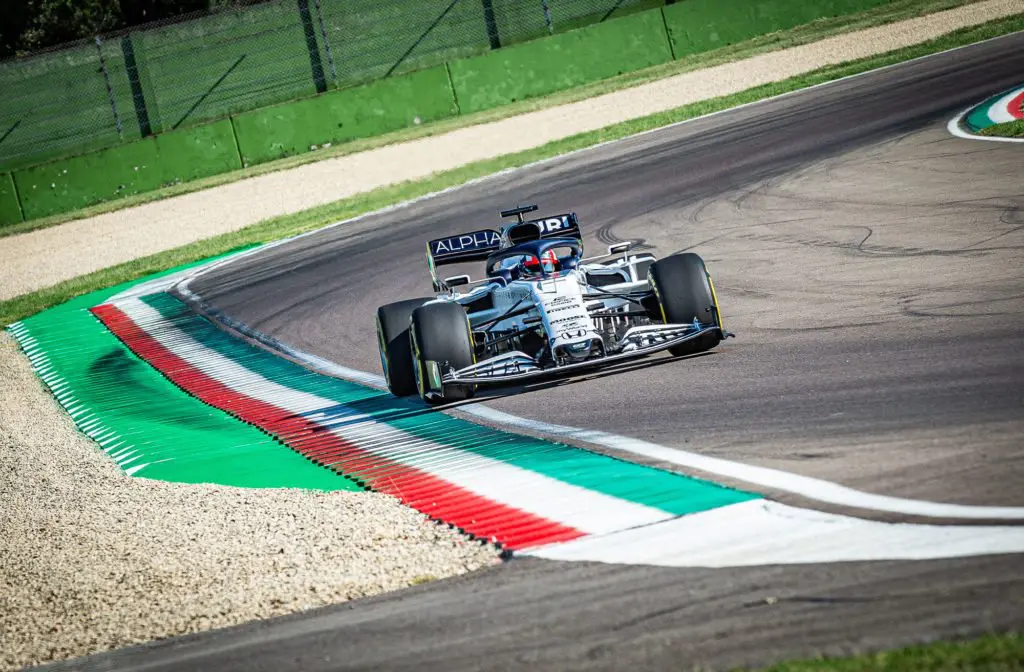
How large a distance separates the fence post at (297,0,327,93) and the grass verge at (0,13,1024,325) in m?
10.2

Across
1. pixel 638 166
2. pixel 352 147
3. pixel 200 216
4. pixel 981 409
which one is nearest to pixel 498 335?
pixel 981 409

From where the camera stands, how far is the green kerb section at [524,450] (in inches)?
220

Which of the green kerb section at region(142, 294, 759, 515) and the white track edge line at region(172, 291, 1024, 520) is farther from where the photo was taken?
the green kerb section at region(142, 294, 759, 515)

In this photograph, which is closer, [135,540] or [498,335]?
[135,540]

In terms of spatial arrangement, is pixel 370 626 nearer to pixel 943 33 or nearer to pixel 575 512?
pixel 575 512

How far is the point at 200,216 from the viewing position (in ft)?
78.0

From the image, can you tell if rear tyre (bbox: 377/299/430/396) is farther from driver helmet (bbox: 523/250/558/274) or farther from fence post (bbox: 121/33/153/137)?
fence post (bbox: 121/33/153/137)

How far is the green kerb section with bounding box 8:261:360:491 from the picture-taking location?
7.84m

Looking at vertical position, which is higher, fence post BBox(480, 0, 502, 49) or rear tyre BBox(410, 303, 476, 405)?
fence post BBox(480, 0, 502, 49)

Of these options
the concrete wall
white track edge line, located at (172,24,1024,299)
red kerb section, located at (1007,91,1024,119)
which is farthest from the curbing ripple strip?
the concrete wall

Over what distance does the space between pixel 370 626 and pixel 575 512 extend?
137cm

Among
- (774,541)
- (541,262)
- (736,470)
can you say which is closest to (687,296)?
(541,262)

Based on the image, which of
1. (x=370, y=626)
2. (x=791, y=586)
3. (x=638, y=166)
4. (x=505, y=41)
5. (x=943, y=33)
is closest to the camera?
(x=791, y=586)

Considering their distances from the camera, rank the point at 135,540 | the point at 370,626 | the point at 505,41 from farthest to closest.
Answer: the point at 505,41
the point at 135,540
the point at 370,626
